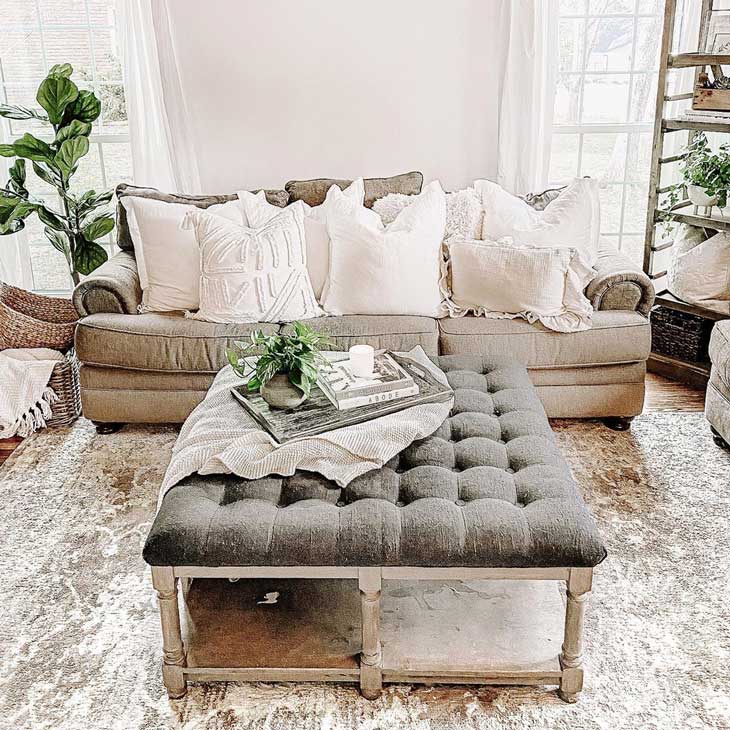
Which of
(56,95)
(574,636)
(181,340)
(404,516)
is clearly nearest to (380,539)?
(404,516)

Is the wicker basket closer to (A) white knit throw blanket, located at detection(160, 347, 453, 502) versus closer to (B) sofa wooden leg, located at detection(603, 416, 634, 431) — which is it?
(B) sofa wooden leg, located at detection(603, 416, 634, 431)

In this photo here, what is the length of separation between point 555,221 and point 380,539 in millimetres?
2103

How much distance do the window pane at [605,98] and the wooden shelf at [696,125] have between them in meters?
0.60

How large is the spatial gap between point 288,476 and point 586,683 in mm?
912

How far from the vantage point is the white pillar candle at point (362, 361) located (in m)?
2.61

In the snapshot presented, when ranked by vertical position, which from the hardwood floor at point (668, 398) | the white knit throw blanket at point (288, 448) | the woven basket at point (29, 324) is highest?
the white knit throw blanket at point (288, 448)

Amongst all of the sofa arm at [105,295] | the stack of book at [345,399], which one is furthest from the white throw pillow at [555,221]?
the sofa arm at [105,295]

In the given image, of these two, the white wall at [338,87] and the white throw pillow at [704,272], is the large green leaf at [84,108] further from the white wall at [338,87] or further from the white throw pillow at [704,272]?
the white throw pillow at [704,272]

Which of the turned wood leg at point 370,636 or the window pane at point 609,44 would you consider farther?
the window pane at point 609,44

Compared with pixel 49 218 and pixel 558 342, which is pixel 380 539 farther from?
pixel 49 218

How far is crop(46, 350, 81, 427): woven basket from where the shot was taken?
3.61 m

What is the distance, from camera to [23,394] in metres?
3.53

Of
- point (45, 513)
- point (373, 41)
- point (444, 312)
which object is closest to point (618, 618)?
point (444, 312)

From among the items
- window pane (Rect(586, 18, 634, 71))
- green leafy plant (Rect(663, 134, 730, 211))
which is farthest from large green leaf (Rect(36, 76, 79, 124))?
green leafy plant (Rect(663, 134, 730, 211))
